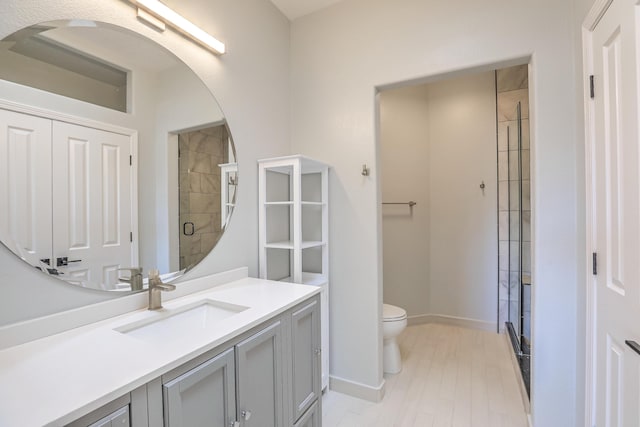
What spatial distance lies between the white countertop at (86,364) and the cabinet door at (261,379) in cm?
8

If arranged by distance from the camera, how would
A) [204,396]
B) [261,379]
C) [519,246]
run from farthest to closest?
[519,246] → [261,379] → [204,396]

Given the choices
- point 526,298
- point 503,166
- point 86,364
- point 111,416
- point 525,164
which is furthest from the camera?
point 503,166

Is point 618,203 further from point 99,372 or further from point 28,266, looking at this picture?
point 28,266

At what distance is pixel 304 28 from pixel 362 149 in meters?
1.10

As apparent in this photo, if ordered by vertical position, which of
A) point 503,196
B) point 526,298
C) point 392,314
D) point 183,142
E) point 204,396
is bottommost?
point 392,314

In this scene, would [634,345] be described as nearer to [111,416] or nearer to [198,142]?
[111,416]

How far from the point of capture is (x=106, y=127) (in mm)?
1151

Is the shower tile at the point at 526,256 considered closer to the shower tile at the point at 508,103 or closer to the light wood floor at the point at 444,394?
the light wood floor at the point at 444,394

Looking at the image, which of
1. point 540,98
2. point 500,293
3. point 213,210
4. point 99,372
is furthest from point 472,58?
point 500,293

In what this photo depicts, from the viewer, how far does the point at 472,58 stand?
1.70m

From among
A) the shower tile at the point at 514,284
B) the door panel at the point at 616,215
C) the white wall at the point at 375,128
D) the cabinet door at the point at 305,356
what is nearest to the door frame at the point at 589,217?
the door panel at the point at 616,215

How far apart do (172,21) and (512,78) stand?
292cm

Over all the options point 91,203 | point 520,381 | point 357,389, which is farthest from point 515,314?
point 91,203

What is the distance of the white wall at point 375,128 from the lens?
1.50 m
